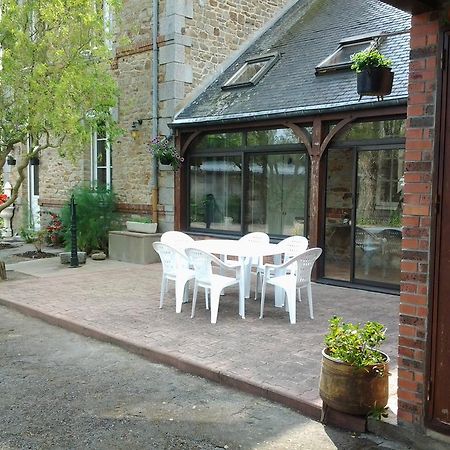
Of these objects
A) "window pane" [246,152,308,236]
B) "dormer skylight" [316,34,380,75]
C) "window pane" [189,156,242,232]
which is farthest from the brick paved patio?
"dormer skylight" [316,34,380,75]

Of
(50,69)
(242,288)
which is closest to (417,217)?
(242,288)

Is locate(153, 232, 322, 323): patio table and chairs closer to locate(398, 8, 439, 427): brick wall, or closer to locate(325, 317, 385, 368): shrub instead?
locate(325, 317, 385, 368): shrub

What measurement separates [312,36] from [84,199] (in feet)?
20.0

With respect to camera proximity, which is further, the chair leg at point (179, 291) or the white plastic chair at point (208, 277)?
the chair leg at point (179, 291)

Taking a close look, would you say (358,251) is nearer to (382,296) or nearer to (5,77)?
(382,296)

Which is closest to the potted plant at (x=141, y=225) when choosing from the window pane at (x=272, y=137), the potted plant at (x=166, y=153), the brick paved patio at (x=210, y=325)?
the potted plant at (x=166, y=153)

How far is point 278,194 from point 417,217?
21.4 feet

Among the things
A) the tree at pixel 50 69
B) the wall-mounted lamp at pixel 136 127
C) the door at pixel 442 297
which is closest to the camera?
the door at pixel 442 297

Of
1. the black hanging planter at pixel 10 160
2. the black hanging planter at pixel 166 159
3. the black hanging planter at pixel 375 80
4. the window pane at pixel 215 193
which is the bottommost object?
the window pane at pixel 215 193

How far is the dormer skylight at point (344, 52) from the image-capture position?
29.8ft

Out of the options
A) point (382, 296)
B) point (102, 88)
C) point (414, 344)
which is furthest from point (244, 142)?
point (414, 344)

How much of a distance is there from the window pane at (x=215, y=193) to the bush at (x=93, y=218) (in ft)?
7.03

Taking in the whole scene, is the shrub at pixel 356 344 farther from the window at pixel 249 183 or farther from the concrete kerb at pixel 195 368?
the window at pixel 249 183

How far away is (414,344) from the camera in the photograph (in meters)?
3.30
